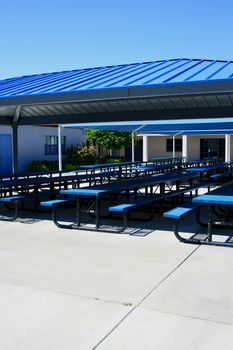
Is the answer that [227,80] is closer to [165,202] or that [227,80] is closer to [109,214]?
[109,214]

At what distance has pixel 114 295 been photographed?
4164mm

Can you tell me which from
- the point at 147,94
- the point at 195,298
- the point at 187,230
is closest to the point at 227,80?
the point at 147,94

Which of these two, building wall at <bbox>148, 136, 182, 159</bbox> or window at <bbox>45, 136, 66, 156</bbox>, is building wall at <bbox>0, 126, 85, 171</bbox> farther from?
building wall at <bbox>148, 136, 182, 159</bbox>

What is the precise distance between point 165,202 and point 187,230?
10.4ft

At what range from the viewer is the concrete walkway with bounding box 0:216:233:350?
323 centimetres

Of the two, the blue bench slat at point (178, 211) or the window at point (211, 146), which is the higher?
the window at point (211, 146)

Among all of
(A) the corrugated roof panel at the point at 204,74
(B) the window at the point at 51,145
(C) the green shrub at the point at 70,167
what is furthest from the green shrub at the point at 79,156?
(A) the corrugated roof panel at the point at 204,74

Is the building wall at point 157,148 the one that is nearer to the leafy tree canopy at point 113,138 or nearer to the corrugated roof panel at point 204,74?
the leafy tree canopy at point 113,138

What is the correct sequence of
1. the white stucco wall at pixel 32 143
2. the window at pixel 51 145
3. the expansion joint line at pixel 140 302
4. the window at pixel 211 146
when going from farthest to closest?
the window at pixel 211 146, the window at pixel 51 145, the white stucco wall at pixel 32 143, the expansion joint line at pixel 140 302

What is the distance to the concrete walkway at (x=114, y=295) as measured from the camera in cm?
323

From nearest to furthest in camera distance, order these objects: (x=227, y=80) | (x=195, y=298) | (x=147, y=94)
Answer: (x=195, y=298) < (x=227, y=80) < (x=147, y=94)

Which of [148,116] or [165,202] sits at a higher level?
[148,116]

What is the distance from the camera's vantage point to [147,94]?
7297mm

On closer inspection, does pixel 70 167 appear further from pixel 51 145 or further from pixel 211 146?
pixel 211 146
